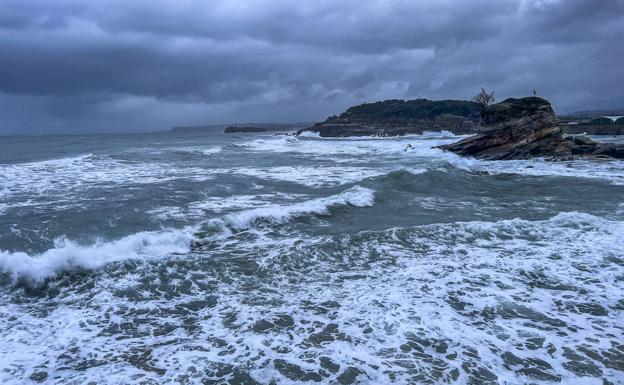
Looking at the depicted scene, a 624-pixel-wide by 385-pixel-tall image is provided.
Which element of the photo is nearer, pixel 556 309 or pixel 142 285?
pixel 556 309

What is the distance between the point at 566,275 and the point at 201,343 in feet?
22.4

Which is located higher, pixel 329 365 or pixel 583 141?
pixel 583 141

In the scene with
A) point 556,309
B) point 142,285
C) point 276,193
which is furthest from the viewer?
point 276,193

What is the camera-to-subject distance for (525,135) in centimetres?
3672

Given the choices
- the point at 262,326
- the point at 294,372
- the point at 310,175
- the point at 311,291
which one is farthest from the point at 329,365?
the point at 310,175

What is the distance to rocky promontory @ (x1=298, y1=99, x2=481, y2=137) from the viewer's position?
116m

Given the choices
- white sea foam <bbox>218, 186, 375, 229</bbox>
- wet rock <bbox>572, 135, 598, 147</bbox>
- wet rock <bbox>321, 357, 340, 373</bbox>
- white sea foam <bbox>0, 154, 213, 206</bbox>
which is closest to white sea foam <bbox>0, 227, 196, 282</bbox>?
white sea foam <bbox>218, 186, 375, 229</bbox>

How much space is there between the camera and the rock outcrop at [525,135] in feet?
115

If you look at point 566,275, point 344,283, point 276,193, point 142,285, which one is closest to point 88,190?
point 276,193

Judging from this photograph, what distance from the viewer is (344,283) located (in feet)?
25.4

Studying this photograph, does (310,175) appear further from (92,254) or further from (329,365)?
(329,365)

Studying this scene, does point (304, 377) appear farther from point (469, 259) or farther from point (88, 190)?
point (88, 190)

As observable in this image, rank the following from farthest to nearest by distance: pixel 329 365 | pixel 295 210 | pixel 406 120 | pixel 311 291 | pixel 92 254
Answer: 1. pixel 406 120
2. pixel 295 210
3. pixel 92 254
4. pixel 311 291
5. pixel 329 365

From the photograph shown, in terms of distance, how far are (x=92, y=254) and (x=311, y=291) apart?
518 centimetres
